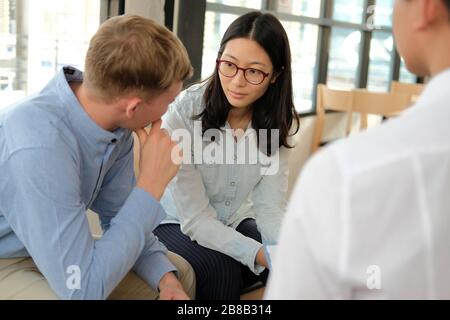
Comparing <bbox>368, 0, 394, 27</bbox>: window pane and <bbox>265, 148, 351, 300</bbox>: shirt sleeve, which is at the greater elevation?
<bbox>368, 0, 394, 27</bbox>: window pane

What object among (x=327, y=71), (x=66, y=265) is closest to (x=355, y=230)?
(x=66, y=265)

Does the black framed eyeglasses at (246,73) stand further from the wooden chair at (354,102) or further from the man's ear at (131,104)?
the wooden chair at (354,102)

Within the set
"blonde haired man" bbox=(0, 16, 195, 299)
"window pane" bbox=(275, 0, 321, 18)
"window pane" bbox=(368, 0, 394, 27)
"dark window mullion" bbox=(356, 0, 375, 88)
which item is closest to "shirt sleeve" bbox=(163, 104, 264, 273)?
"blonde haired man" bbox=(0, 16, 195, 299)

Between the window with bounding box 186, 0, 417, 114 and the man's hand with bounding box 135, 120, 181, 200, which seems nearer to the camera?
the man's hand with bounding box 135, 120, 181, 200

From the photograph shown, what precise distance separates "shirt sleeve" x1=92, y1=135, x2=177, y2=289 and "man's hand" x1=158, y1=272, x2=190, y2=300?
0.05 feet

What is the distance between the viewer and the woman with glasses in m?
1.69

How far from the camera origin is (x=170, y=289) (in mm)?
1299

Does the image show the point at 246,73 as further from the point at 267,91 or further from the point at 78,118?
the point at 78,118

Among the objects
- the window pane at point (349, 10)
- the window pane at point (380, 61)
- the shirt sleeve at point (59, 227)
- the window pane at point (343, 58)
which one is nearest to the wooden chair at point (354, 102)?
the window pane at point (343, 58)

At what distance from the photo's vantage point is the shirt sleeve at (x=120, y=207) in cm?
136

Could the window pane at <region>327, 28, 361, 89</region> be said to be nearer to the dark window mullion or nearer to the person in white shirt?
the dark window mullion

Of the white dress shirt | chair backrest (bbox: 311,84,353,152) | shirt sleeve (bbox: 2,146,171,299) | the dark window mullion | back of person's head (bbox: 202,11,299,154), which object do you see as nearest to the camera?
the white dress shirt

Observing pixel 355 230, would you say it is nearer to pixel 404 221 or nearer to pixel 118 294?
pixel 404 221

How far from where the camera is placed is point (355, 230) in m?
0.61
